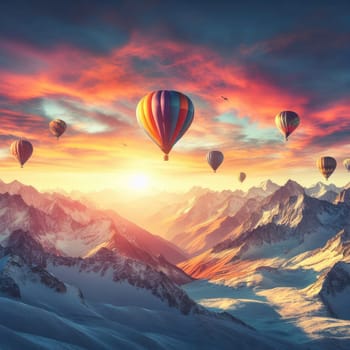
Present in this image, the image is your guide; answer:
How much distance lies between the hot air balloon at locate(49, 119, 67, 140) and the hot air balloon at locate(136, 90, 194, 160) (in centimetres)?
6475

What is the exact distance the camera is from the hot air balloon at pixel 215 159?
619 ft

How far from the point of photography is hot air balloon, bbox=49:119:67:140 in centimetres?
16912

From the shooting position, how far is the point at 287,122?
6127 inches

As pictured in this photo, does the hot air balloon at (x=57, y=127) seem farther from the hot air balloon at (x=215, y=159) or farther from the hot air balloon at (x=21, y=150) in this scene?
the hot air balloon at (x=215, y=159)

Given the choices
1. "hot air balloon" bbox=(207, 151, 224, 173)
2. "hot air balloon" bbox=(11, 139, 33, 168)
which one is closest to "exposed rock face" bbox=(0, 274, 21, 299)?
"hot air balloon" bbox=(11, 139, 33, 168)

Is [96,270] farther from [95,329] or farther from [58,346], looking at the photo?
[58,346]

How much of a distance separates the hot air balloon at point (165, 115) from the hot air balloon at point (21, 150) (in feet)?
256

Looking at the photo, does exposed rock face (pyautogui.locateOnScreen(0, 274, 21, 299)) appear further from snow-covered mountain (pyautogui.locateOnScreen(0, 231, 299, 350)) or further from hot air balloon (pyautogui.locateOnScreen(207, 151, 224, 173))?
hot air balloon (pyautogui.locateOnScreen(207, 151, 224, 173))

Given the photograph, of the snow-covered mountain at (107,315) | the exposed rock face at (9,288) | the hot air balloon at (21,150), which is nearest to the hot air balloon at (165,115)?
the snow-covered mountain at (107,315)

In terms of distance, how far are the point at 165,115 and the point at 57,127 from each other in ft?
241

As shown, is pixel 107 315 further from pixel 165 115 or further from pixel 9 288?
pixel 165 115

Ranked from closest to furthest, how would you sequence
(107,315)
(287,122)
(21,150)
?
(107,315), (287,122), (21,150)

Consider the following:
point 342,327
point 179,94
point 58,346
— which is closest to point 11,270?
point 58,346

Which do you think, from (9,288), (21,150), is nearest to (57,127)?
(21,150)
